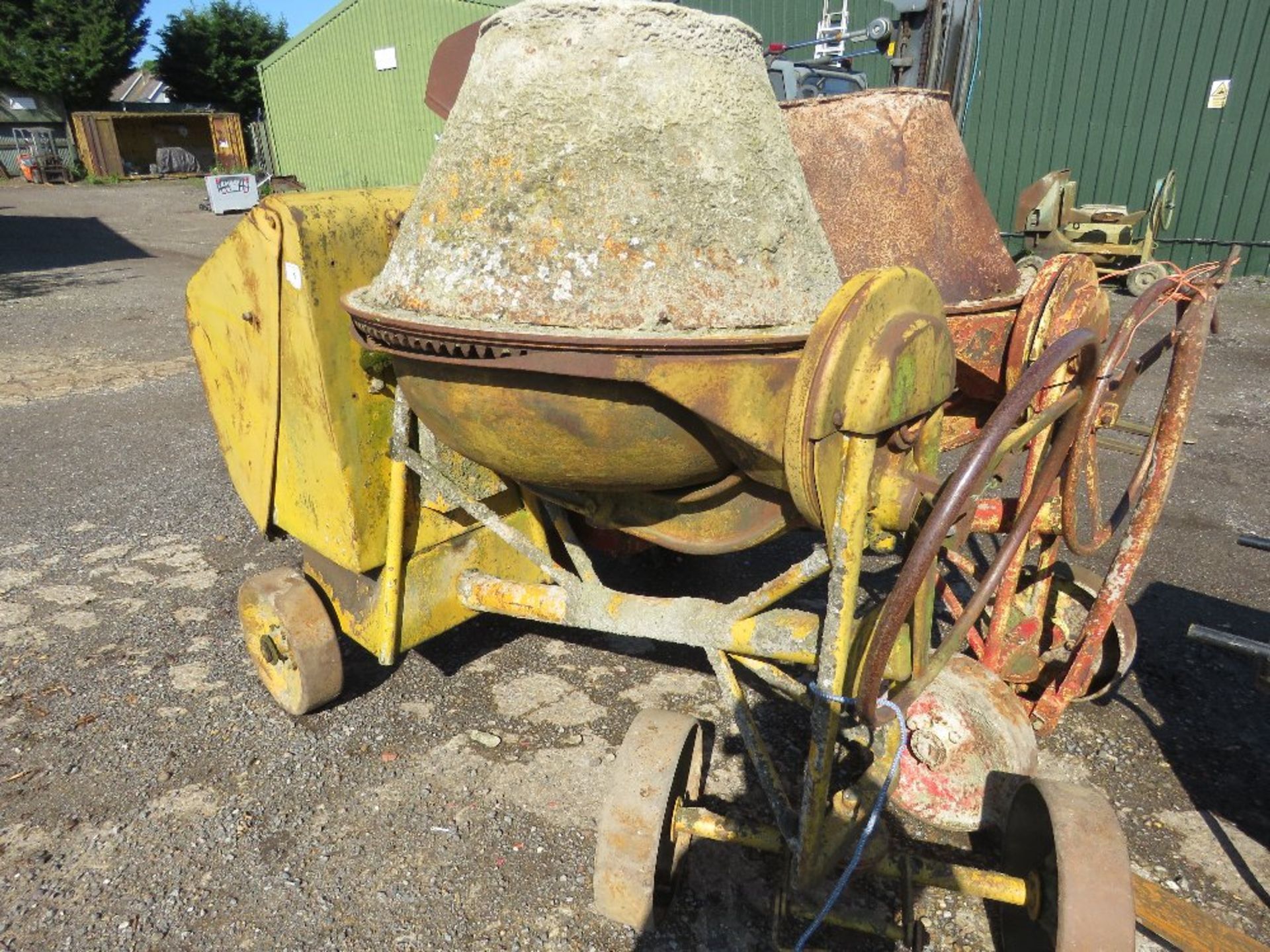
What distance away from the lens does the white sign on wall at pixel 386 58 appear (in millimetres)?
15883

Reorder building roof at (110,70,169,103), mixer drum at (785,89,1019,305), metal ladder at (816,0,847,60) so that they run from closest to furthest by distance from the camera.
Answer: mixer drum at (785,89,1019,305)
metal ladder at (816,0,847,60)
building roof at (110,70,169,103)

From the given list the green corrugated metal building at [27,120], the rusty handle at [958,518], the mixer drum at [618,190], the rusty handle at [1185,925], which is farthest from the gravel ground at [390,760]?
the green corrugated metal building at [27,120]

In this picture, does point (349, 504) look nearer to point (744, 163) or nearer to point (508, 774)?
point (508, 774)

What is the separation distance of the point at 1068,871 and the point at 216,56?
127 ft

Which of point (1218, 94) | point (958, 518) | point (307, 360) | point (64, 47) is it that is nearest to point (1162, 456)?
point (958, 518)

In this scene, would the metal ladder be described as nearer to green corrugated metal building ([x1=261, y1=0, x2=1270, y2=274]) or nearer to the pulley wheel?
green corrugated metal building ([x1=261, y1=0, x2=1270, y2=274])

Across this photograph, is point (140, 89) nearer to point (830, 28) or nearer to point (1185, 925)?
point (830, 28)

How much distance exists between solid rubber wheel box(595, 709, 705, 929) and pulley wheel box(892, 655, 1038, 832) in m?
0.69

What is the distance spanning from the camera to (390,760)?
281 cm

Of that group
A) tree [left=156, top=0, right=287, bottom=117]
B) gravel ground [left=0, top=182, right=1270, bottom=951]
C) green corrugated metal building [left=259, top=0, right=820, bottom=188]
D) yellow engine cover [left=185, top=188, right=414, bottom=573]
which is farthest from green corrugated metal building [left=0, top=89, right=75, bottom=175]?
yellow engine cover [left=185, top=188, right=414, bottom=573]

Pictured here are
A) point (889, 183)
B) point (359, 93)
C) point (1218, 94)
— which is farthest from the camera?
point (359, 93)

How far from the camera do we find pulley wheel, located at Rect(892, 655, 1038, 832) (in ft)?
7.82

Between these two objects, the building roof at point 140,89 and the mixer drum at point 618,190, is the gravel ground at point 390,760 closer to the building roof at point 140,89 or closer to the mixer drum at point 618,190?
the mixer drum at point 618,190

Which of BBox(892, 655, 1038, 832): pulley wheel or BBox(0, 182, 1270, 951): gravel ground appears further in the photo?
BBox(892, 655, 1038, 832): pulley wheel
